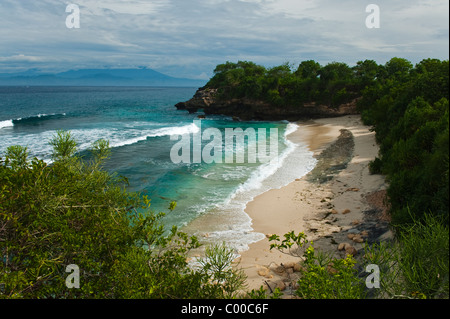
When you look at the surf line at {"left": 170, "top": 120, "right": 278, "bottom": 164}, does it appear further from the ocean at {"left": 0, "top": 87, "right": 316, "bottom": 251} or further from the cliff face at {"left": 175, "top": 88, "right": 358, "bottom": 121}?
the cliff face at {"left": 175, "top": 88, "right": 358, "bottom": 121}

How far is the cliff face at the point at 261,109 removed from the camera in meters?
51.2

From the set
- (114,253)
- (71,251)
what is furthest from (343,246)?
(71,251)

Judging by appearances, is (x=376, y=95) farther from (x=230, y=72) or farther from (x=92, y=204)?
(x=92, y=204)

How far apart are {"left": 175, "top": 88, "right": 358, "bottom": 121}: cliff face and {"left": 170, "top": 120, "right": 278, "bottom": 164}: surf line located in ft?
36.2

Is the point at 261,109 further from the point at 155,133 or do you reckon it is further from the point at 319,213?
the point at 319,213

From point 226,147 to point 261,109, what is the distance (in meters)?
25.7

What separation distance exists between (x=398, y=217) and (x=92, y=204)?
958 cm

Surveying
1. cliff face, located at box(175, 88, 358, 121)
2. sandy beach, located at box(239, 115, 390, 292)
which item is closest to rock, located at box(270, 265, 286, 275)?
sandy beach, located at box(239, 115, 390, 292)

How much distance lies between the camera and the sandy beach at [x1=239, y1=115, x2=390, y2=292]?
35.9 feet

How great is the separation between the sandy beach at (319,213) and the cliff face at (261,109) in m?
28.1

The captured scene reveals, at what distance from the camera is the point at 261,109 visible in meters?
56.9

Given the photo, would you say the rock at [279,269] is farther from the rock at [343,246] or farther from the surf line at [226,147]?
the surf line at [226,147]
